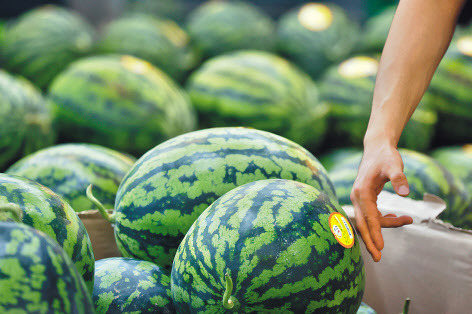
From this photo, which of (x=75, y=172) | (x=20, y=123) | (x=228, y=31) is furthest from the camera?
(x=228, y=31)

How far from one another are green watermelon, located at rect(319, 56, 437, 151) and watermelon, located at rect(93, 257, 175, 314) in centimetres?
217

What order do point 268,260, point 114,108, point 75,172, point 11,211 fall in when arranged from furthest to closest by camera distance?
point 114,108 → point 75,172 → point 268,260 → point 11,211

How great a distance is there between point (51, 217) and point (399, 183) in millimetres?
776

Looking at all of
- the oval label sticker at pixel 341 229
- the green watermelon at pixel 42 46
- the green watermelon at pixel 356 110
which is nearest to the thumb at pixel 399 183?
the oval label sticker at pixel 341 229

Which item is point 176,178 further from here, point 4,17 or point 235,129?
point 4,17

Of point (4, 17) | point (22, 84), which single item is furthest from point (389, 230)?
point (4, 17)

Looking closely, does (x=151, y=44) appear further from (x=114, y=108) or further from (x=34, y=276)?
(x=34, y=276)

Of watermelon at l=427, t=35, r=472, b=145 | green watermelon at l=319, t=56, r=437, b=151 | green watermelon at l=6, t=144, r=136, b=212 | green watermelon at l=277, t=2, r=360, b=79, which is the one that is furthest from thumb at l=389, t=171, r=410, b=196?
green watermelon at l=277, t=2, r=360, b=79

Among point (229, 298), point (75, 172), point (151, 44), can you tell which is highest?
point (229, 298)

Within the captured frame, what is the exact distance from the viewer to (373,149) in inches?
51.9

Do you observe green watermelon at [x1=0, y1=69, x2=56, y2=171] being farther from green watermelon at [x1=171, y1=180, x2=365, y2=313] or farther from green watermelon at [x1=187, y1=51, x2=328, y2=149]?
green watermelon at [x1=171, y1=180, x2=365, y2=313]

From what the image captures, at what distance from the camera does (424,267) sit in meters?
1.49

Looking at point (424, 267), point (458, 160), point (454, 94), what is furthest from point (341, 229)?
point (454, 94)

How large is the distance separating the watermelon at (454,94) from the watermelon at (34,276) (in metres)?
2.92
